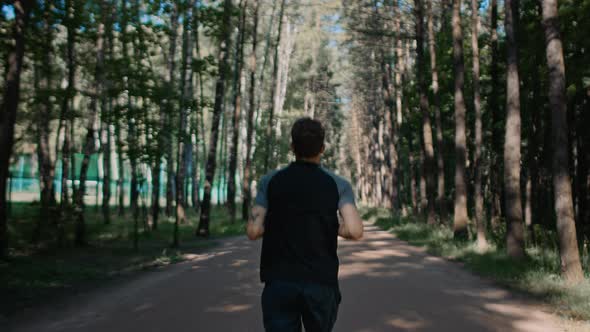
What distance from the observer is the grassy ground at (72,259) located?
1023 centimetres

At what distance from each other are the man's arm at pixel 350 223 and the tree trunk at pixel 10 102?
36.0 feet

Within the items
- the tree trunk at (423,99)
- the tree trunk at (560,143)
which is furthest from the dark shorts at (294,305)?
the tree trunk at (423,99)

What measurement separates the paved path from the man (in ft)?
12.0

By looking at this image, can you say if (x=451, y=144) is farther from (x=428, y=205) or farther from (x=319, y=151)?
(x=319, y=151)

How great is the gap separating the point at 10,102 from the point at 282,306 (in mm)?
11423

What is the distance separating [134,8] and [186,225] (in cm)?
1199

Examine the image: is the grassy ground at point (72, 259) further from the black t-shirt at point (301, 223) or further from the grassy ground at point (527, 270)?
the grassy ground at point (527, 270)

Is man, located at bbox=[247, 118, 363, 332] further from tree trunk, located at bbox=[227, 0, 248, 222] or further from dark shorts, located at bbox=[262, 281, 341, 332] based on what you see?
tree trunk, located at bbox=[227, 0, 248, 222]

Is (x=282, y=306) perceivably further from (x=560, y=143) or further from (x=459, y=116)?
(x=459, y=116)

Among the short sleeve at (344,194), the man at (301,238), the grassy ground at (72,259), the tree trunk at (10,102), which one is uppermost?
the tree trunk at (10,102)

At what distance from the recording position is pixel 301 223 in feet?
10.8

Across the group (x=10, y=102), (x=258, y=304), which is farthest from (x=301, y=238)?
(x=10, y=102)

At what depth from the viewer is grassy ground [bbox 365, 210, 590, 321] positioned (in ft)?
27.3

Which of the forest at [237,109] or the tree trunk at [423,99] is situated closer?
the forest at [237,109]
